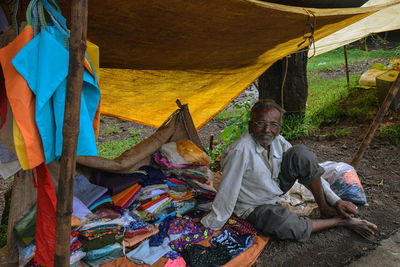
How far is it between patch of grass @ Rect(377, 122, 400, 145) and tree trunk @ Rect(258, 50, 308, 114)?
127cm

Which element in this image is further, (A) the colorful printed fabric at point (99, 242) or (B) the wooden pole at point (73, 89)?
(A) the colorful printed fabric at point (99, 242)

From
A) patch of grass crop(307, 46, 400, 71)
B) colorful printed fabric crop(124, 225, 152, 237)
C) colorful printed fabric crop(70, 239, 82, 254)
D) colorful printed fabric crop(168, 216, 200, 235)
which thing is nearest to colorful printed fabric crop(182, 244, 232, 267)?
colorful printed fabric crop(168, 216, 200, 235)

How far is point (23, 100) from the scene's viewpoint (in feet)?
3.91

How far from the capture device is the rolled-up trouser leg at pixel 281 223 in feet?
7.79

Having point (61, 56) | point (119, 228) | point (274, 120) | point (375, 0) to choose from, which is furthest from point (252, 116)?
point (375, 0)

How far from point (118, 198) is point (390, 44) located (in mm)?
12305

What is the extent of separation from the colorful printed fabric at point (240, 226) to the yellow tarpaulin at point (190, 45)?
1.44 meters

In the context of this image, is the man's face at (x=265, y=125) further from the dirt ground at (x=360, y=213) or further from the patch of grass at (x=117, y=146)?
the patch of grass at (x=117, y=146)

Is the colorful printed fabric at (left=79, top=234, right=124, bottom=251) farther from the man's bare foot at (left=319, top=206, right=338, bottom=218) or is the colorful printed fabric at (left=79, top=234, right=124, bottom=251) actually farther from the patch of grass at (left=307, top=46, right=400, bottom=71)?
the patch of grass at (left=307, top=46, right=400, bottom=71)

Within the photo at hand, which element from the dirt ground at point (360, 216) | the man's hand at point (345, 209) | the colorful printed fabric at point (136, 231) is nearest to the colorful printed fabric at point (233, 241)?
the dirt ground at point (360, 216)

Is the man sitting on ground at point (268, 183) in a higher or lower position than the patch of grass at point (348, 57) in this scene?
lower

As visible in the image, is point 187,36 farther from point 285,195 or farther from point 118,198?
point 285,195

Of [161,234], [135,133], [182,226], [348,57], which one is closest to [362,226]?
[182,226]

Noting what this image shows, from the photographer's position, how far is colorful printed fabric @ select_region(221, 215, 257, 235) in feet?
8.16
